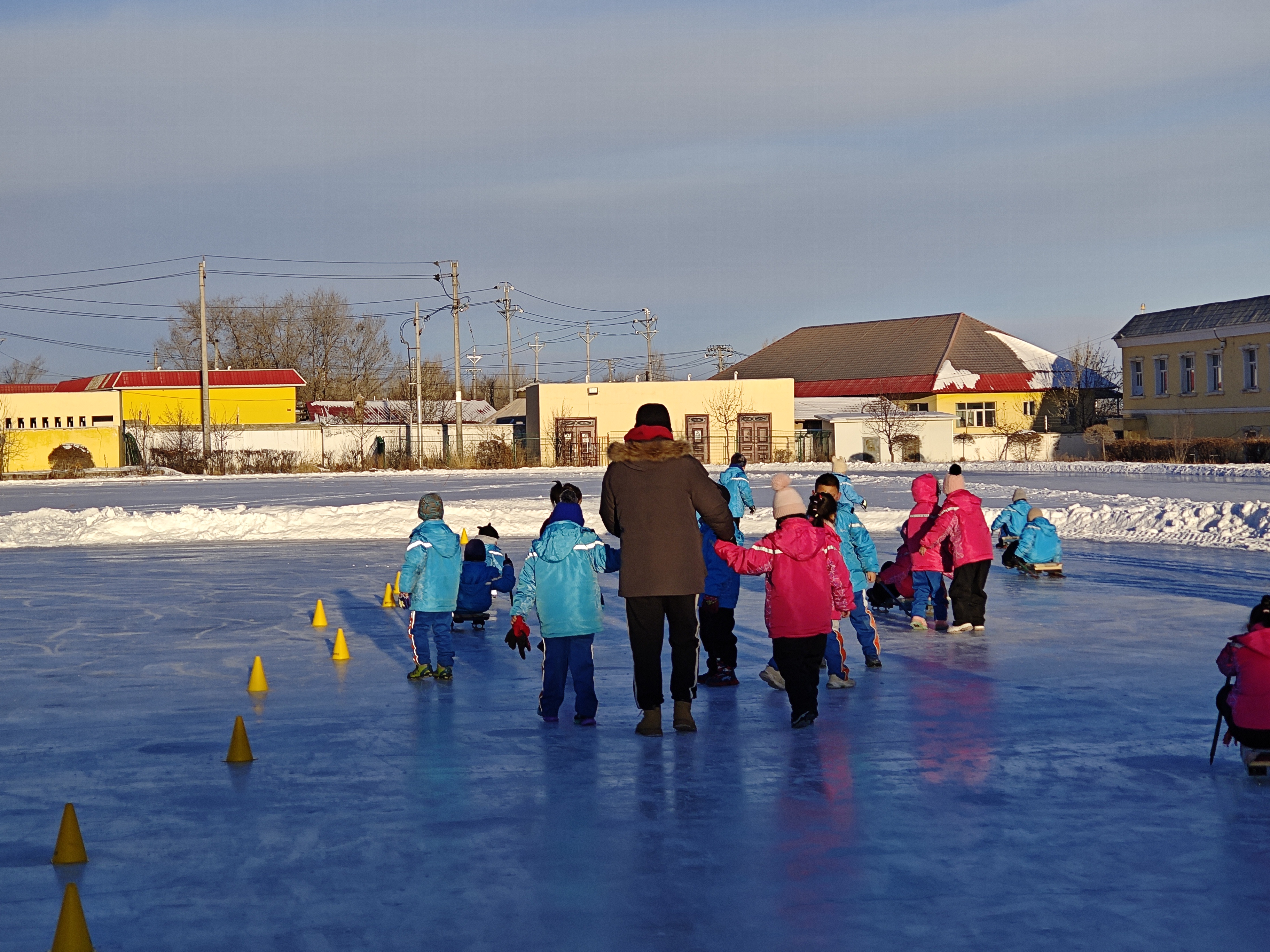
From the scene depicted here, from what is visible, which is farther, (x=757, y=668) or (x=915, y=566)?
(x=915, y=566)

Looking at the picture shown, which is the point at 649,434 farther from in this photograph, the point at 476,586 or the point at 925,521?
the point at 925,521

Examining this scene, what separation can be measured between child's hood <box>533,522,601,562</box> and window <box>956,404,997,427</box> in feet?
223

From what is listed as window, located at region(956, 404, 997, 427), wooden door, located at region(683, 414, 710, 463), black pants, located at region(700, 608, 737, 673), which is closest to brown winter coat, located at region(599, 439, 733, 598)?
black pants, located at region(700, 608, 737, 673)

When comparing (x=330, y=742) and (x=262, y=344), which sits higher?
(x=262, y=344)

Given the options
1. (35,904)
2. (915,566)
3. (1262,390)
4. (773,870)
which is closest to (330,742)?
(35,904)

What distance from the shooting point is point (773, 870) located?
534 cm

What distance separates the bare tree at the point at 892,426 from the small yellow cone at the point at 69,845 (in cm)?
6198

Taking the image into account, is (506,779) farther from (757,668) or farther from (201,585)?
(201,585)

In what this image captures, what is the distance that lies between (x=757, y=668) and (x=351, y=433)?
5825 centimetres

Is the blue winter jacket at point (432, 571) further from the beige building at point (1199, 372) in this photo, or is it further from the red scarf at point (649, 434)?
the beige building at point (1199, 372)

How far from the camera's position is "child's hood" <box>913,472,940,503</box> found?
41.8 feet

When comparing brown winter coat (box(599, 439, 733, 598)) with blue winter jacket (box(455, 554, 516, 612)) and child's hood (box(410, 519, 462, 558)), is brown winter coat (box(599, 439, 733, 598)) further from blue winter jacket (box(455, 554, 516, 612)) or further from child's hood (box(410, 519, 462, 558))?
blue winter jacket (box(455, 554, 516, 612))

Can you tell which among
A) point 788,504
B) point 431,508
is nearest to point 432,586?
point 431,508

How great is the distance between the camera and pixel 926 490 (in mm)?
12797
